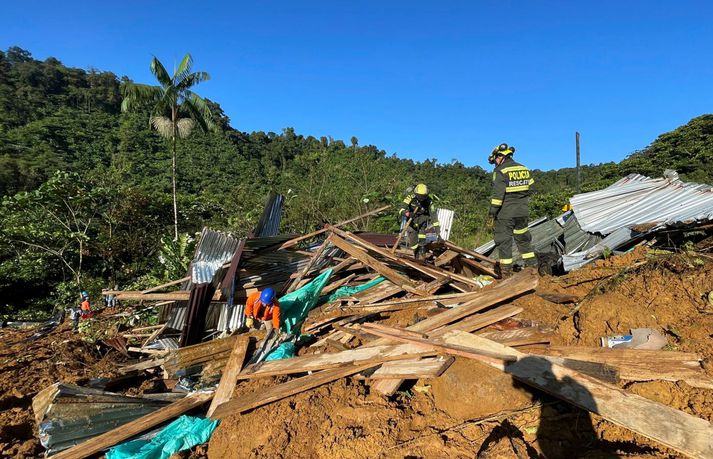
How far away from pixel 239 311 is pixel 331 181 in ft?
40.5

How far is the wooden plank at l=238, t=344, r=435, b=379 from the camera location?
3691 millimetres

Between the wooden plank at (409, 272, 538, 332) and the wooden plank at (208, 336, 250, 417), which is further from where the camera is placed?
the wooden plank at (409, 272, 538, 332)

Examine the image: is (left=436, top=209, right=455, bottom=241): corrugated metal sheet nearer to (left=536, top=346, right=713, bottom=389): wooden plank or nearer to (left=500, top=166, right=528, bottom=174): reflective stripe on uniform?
(left=500, top=166, right=528, bottom=174): reflective stripe on uniform

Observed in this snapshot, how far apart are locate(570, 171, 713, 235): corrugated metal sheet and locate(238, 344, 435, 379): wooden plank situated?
4137mm

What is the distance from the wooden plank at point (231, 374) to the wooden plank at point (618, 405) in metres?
2.68

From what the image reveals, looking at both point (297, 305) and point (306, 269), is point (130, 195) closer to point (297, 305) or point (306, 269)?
point (306, 269)

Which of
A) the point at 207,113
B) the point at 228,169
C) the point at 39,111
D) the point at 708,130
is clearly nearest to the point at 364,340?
the point at 207,113

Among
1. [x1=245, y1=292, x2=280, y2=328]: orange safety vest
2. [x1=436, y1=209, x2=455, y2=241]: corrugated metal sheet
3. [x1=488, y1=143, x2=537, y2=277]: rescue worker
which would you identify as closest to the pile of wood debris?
[x1=245, y1=292, x2=280, y2=328]: orange safety vest

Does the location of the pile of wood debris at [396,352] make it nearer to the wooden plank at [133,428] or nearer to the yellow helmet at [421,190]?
the wooden plank at [133,428]

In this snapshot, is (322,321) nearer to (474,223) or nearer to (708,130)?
(474,223)

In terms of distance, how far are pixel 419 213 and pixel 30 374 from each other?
288 inches

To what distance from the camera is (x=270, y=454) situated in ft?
9.72

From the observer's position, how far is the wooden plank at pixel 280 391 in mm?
3535

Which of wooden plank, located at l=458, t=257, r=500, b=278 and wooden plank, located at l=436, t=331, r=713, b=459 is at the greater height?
wooden plank, located at l=458, t=257, r=500, b=278
